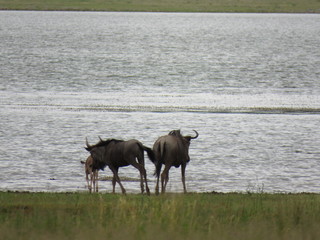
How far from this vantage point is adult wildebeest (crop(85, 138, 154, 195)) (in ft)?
61.6

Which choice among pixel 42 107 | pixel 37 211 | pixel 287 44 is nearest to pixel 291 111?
pixel 42 107

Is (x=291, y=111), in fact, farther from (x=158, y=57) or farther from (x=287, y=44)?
(x=287, y=44)

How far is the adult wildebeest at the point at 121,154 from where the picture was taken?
61.6 feet

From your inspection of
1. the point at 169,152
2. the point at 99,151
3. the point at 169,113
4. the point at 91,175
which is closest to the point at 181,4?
the point at 169,113

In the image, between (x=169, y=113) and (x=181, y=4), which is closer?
(x=169, y=113)

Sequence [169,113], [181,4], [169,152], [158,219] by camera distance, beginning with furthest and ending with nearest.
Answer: [181,4] < [169,113] < [169,152] < [158,219]

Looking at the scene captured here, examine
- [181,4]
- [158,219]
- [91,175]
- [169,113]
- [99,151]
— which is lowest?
[181,4]

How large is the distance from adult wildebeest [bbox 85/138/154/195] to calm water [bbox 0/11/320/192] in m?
1.25

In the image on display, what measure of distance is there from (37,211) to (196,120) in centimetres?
2322

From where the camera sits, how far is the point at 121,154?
19.0 m

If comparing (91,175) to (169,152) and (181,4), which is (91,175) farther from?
(181,4)

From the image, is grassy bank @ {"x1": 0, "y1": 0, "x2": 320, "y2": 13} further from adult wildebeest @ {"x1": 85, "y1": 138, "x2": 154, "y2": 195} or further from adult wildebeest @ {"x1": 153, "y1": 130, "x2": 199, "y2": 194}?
adult wildebeest @ {"x1": 153, "y1": 130, "x2": 199, "y2": 194}

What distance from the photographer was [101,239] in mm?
10883

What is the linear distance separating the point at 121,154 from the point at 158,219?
6637mm
